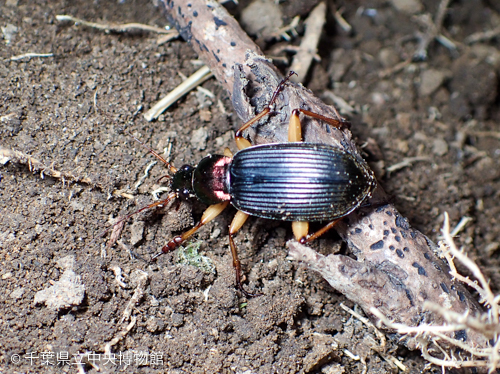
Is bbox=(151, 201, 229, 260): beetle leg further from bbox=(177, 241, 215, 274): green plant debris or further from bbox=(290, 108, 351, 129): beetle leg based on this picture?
bbox=(290, 108, 351, 129): beetle leg

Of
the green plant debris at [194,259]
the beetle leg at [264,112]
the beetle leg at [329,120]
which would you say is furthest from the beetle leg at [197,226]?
the beetle leg at [329,120]

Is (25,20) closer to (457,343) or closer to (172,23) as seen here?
(172,23)

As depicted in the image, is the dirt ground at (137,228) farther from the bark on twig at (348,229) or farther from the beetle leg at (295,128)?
the beetle leg at (295,128)

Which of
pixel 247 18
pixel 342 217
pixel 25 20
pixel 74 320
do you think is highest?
pixel 25 20

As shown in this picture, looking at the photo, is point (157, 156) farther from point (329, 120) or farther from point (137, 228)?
point (329, 120)

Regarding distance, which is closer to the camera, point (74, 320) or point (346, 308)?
point (74, 320)

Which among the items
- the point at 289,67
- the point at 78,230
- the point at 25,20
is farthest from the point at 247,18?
the point at 78,230
